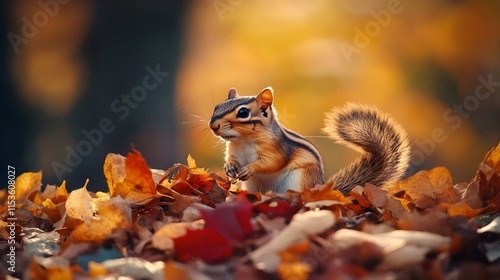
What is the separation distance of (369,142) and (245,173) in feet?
2.20

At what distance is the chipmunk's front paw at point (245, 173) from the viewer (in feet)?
9.25

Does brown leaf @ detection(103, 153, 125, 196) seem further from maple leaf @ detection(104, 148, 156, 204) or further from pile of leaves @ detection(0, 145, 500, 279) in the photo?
maple leaf @ detection(104, 148, 156, 204)


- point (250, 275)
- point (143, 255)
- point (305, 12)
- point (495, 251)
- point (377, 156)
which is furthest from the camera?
point (305, 12)

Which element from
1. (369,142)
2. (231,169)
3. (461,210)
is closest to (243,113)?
(231,169)

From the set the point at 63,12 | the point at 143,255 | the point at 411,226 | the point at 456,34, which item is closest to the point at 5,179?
the point at 63,12

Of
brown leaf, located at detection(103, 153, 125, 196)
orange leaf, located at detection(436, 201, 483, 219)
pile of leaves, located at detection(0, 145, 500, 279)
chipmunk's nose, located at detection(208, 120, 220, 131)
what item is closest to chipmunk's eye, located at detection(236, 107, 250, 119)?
chipmunk's nose, located at detection(208, 120, 220, 131)

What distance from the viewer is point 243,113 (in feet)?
9.42

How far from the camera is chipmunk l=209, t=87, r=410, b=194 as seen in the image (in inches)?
113

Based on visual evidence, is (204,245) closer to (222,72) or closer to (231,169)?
(231,169)

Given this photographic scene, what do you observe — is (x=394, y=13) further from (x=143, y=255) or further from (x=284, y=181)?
(x=143, y=255)

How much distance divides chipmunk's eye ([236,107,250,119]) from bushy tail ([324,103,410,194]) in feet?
1.37

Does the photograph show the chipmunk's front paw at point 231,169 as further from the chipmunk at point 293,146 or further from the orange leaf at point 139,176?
the orange leaf at point 139,176

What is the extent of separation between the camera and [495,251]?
5.57 ft

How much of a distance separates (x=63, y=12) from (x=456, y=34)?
4.56m
